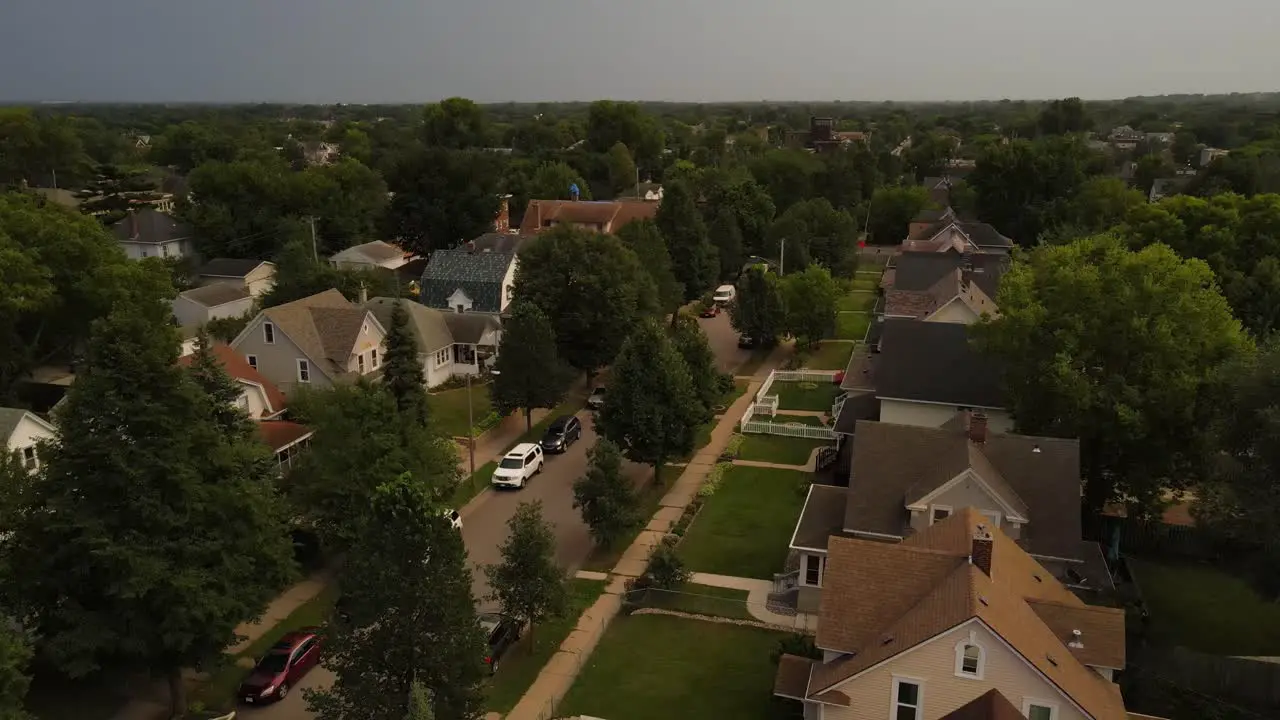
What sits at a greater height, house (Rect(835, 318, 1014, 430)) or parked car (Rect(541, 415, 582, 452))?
house (Rect(835, 318, 1014, 430))

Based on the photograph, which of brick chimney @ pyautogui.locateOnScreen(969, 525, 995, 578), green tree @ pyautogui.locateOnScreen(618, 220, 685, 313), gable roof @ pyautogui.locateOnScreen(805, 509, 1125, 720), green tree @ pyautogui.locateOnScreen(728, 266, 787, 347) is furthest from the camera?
green tree @ pyautogui.locateOnScreen(618, 220, 685, 313)

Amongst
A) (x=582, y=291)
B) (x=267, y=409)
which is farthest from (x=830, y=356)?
(x=267, y=409)

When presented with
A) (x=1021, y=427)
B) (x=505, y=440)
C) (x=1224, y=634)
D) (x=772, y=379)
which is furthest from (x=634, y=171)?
(x=1224, y=634)

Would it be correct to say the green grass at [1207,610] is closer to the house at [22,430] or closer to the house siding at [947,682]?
the house siding at [947,682]

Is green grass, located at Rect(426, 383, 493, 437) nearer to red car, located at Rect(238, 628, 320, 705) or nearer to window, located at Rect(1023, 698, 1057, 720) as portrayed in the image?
red car, located at Rect(238, 628, 320, 705)

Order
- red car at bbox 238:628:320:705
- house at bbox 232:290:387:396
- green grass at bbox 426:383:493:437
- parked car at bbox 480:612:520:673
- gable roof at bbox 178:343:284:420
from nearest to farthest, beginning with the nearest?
red car at bbox 238:628:320:705 < parked car at bbox 480:612:520:673 < gable roof at bbox 178:343:284:420 < green grass at bbox 426:383:493:437 < house at bbox 232:290:387:396

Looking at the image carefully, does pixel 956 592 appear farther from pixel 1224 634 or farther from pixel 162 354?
pixel 162 354

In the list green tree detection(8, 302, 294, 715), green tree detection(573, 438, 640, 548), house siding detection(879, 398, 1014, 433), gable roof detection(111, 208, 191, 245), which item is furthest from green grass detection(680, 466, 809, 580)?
gable roof detection(111, 208, 191, 245)
